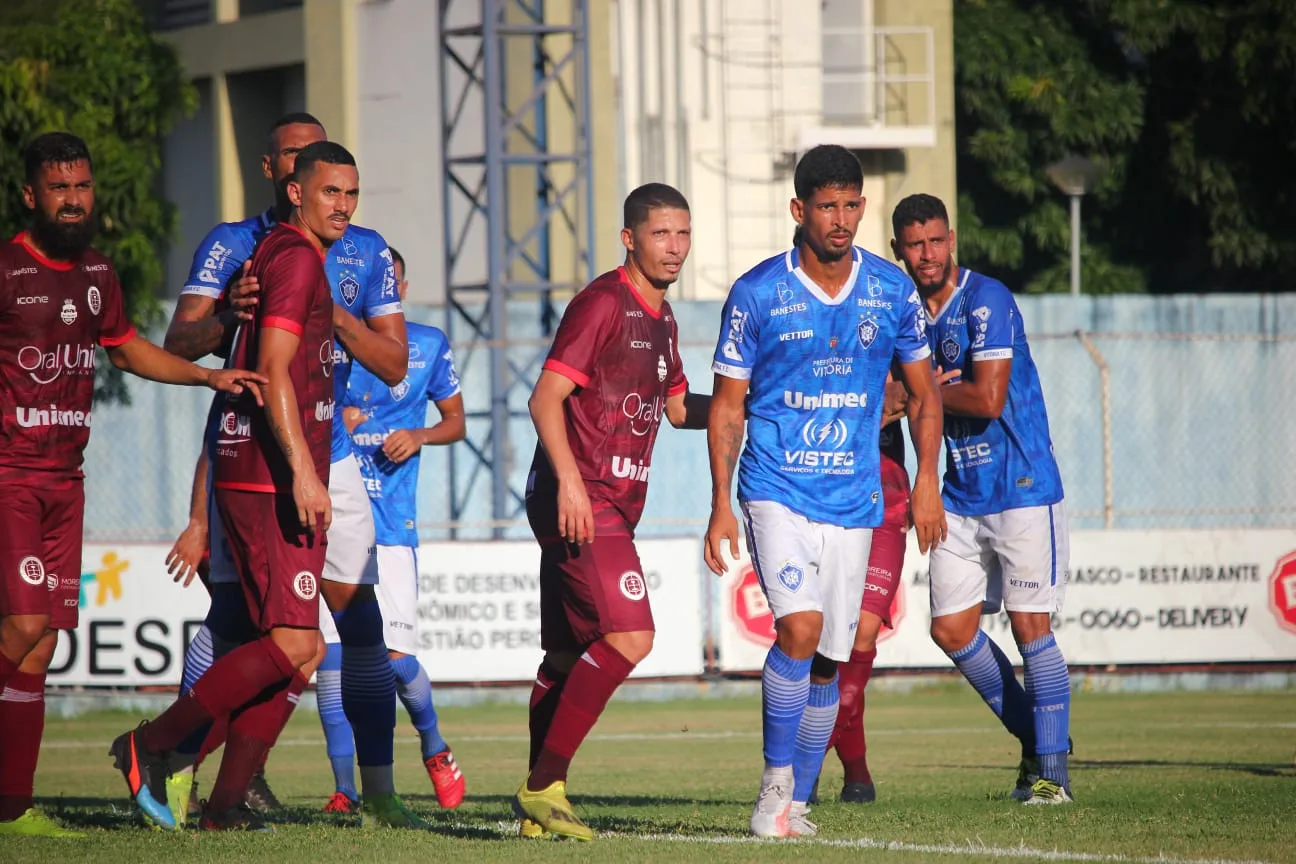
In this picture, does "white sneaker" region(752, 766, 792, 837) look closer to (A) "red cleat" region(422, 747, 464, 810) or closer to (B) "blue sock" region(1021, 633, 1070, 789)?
(B) "blue sock" region(1021, 633, 1070, 789)

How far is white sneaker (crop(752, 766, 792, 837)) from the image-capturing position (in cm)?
651

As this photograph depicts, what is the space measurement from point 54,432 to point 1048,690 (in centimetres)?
446

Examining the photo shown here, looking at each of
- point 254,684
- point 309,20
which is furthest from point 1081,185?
point 254,684

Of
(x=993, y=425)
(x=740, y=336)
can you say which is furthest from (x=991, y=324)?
(x=740, y=336)

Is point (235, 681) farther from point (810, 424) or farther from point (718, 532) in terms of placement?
point (810, 424)

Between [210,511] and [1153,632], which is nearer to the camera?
[210,511]

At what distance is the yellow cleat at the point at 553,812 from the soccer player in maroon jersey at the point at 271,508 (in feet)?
3.17

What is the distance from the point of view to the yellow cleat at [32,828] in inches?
274

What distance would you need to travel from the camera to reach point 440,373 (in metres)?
9.71

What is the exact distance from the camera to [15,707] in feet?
23.7

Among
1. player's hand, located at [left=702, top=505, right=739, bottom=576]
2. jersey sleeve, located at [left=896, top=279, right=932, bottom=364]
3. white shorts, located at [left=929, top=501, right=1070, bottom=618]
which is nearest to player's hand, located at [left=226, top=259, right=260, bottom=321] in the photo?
player's hand, located at [left=702, top=505, right=739, bottom=576]

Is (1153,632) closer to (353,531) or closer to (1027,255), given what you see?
(353,531)

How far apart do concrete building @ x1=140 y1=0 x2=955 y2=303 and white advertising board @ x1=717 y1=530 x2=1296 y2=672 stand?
10568 millimetres

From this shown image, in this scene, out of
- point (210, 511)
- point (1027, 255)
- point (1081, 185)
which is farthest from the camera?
point (1027, 255)
